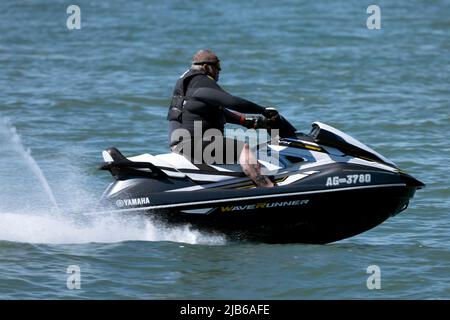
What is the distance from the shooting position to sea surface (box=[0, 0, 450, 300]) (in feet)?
27.1

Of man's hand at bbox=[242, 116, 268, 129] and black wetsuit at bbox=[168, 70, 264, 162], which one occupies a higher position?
black wetsuit at bbox=[168, 70, 264, 162]

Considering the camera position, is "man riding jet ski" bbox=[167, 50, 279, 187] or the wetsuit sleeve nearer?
the wetsuit sleeve

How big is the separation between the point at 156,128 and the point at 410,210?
19.8ft

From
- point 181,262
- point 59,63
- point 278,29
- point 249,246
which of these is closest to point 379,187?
point 249,246

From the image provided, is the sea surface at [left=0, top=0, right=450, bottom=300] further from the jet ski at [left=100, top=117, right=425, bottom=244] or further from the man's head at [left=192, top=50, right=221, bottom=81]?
the man's head at [left=192, top=50, right=221, bottom=81]

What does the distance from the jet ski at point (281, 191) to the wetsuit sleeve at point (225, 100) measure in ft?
1.20

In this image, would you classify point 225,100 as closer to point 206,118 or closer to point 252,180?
point 206,118

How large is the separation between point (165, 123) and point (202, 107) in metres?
7.64

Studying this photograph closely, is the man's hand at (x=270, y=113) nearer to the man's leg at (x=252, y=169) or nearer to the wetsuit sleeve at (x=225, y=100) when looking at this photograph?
the wetsuit sleeve at (x=225, y=100)

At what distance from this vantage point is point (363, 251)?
9195 millimetres

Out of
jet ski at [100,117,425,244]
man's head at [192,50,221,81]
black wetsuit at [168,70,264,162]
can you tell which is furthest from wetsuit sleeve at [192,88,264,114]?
jet ski at [100,117,425,244]

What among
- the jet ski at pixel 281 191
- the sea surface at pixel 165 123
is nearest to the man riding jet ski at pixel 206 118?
the jet ski at pixel 281 191

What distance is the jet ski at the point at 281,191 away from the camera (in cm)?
877

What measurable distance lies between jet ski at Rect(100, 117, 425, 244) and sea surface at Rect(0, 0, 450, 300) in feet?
0.63
